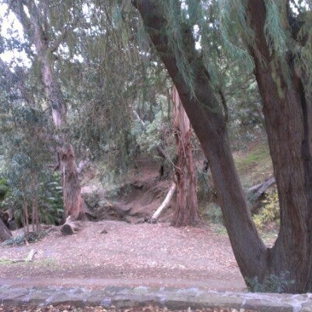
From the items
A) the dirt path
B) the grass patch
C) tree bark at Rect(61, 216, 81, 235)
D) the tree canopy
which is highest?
the tree canopy

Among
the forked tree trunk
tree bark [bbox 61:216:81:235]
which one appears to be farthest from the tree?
the forked tree trunk

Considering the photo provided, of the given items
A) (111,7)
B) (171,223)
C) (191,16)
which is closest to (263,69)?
(191,16)

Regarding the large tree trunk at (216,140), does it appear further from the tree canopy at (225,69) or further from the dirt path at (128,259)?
the dirt path at (128,259)

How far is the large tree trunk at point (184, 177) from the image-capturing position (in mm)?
15285

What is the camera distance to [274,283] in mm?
6211

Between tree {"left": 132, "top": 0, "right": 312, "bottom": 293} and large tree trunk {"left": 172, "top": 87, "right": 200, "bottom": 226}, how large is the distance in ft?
28.0

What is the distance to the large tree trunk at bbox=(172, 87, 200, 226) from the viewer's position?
50.1 ft

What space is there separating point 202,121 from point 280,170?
1.25 meters

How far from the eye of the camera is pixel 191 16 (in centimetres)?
517

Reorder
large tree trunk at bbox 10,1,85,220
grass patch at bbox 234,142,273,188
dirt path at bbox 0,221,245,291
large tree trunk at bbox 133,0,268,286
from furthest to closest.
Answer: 1. grass patch at bbox 234,142,273,188
2. dirt path at bbox 0,221,245,291
3. large tree trunk at bbox 10,1,85,220
4. large tree trunk at bbox 133,0,268,286

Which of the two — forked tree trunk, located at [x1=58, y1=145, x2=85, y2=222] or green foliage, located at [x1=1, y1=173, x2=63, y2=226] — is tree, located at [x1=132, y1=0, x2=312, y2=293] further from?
forked tree trunk, located at [x1=58, y1=145, x2=85, y2=222]

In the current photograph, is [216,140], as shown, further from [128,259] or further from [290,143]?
[128,259]

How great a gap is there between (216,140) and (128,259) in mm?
6407

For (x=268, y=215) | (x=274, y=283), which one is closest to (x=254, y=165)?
(x=268, y=215)
